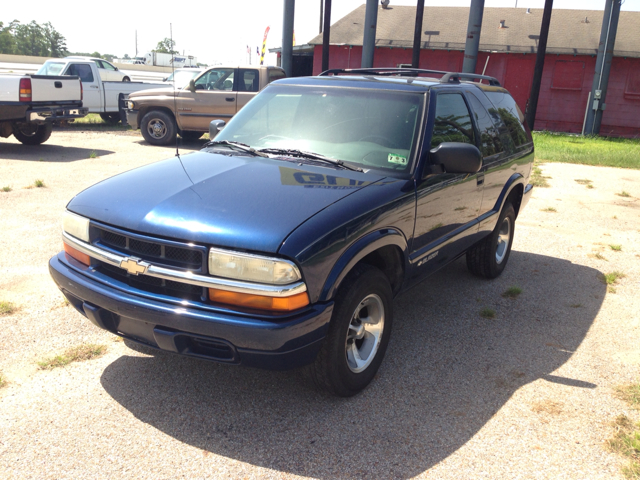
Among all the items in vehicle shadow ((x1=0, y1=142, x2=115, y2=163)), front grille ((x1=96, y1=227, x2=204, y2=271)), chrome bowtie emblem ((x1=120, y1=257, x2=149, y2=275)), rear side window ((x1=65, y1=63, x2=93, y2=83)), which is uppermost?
rear side window ((x1=65, y1=63, x2=93, y2=83))

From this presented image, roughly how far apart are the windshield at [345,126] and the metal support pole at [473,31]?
1296 cm

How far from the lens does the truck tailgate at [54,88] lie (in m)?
11.3

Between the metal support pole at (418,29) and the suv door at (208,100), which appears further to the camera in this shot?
the metal support pole at (418,29)

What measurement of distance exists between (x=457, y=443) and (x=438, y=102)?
7.71ft

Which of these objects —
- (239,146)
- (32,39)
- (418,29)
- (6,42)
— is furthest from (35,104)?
(32,39)

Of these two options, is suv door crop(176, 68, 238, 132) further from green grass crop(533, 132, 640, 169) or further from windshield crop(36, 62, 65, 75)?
green grass crop(533, 132, 640, 169)

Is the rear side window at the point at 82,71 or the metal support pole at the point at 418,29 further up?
the metal support pole at the point at 418,29

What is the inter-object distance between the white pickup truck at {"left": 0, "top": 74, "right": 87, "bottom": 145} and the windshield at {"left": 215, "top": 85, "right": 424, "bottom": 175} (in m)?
8.63

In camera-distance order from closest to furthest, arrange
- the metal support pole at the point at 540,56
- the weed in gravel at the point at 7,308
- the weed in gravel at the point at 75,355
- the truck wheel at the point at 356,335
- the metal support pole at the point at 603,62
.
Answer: the truck wheel at the point at 356,335, the weed in gravel at the point at 75,355, the weed in gravel at the point at 7,308, the metal support pole at the point at 540,56, the metal support pole at the point at 603,62

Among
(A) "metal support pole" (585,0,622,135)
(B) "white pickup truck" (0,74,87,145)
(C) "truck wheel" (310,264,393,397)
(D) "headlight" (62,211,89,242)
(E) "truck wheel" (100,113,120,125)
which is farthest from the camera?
(A) "metal support pole" (585,0,622,135)

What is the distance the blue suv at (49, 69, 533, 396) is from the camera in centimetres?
272

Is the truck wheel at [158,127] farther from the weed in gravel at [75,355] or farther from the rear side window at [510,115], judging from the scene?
the weed in gravel at [75,355]

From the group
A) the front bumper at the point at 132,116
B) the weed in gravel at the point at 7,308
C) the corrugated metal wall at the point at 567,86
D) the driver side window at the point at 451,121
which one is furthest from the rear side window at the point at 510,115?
the corrugated metal wall at the point at 567,86

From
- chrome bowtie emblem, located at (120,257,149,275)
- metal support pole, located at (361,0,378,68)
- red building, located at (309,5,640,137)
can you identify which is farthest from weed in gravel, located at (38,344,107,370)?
red building, located at (309,5,640,137)
